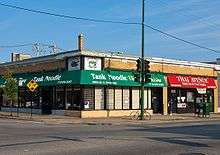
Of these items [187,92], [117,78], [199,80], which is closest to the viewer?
[117,78]

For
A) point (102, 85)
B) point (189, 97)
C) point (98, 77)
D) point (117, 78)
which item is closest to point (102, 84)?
point (102, 85)

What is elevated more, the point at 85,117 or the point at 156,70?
the point at 156,70

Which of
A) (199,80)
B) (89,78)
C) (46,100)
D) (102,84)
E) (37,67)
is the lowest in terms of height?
(46,100)

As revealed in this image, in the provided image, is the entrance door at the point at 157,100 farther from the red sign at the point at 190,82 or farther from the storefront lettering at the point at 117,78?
the storefront lettering at the point at 117,78

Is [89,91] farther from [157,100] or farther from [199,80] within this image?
[199,80]

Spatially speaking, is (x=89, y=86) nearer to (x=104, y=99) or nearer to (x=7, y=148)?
(x=104, y=99)

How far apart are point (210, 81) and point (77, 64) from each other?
18343mm

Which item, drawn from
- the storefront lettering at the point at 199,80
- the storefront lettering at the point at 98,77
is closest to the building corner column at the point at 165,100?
the storefront lettering at the point at 199,80

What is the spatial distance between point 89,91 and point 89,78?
1.44m

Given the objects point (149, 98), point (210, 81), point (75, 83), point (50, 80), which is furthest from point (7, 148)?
point (210, 81)

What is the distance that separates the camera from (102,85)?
41.3 meters

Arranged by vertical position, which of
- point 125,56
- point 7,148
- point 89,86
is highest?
point 125,56

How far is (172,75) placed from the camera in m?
47.8

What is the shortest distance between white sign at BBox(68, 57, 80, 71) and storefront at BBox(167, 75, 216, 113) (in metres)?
10.9
